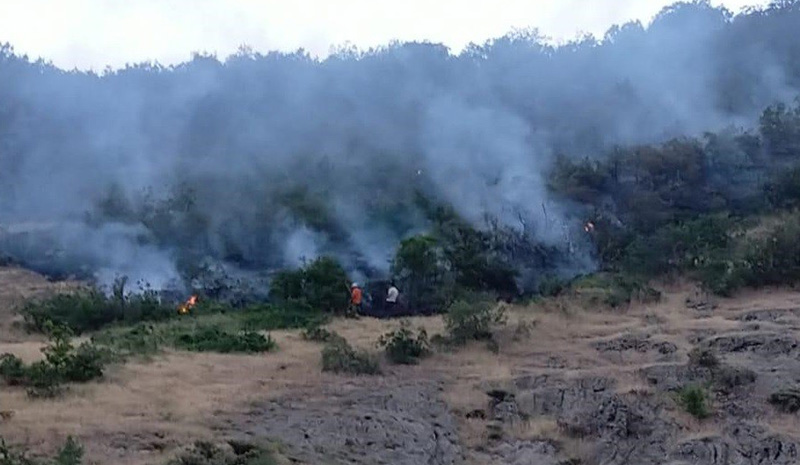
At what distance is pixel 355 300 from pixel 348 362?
4.93 metres

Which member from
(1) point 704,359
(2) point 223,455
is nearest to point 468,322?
(1) point 704,359

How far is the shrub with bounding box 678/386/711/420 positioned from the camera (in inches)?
404

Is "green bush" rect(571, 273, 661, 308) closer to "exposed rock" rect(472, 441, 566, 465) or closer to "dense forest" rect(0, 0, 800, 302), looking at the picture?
"dense forest" rect(0, 0, 800, 302)

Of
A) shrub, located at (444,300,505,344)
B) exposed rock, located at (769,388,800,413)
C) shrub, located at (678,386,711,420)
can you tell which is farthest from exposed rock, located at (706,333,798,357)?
shrub, located at (444,300,505,344)

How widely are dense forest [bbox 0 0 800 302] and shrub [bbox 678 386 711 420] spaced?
5667mm

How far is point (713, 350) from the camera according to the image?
12.2m

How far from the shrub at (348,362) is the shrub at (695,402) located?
368cm

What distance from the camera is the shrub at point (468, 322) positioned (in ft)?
43.7

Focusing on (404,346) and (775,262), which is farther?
(775,262)

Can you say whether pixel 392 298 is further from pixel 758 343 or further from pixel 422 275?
pixel 758 343

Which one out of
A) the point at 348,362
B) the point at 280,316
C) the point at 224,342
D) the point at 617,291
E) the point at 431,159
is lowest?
the point at 348,362

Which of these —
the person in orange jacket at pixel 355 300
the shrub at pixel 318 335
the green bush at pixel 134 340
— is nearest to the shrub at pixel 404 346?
the shrub at pixel 318 335

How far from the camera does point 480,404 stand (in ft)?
35.8

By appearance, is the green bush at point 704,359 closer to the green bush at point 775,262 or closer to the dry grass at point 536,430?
the dry grass at point 536,430
